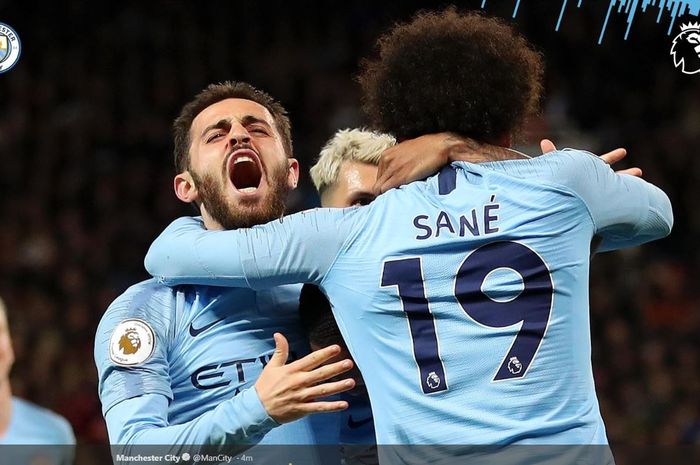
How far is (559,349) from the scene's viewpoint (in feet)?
7.48

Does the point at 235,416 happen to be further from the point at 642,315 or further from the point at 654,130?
the point at 654,130

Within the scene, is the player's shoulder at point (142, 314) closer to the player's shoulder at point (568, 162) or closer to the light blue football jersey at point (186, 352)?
the light blue football jersey at point (186, 352)

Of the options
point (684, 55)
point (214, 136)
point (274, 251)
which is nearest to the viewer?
point (274, 251)

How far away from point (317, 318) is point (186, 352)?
373 mm

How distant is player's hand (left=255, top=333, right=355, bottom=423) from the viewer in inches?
92.6

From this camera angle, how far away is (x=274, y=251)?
2418 mm

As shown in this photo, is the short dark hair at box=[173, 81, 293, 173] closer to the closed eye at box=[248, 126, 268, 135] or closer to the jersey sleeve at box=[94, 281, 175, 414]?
the closed eye at box=[248, 126, 268, 135]

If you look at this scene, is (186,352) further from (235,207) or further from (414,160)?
(414,160)

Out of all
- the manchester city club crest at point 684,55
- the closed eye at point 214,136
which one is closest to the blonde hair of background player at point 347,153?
the closed eye at point 214,136

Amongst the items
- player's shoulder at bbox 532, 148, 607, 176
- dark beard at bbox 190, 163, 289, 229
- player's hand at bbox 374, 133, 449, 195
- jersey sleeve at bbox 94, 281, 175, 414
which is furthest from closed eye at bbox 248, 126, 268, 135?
player's shoulder at bbox 532, 148, 607, 176

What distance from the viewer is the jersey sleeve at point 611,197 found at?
233 cm

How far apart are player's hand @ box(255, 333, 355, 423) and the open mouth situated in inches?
30.7

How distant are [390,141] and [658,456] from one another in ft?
8.66

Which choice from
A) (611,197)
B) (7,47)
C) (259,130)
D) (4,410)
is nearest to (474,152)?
(611,197)
